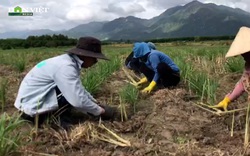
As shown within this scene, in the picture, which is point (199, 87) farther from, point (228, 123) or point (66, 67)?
point (66, 67)

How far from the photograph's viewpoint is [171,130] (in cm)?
332

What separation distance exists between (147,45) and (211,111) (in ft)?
6.17

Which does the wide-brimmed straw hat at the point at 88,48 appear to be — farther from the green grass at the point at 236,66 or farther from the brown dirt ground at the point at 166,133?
the green grass at the point at 236,66

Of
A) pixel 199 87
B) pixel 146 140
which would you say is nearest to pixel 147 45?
pixel 199 87

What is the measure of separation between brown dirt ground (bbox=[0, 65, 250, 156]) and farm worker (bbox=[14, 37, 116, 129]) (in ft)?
0.81

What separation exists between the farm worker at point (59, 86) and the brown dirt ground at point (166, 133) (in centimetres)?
25

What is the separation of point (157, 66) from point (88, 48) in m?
1.97

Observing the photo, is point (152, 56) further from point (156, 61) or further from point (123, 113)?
point (123, 113)

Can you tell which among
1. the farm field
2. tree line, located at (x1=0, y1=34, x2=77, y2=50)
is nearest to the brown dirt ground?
the farm field

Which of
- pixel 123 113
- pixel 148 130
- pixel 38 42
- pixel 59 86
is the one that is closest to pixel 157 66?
pixel 123 113

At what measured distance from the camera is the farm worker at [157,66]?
512 cm

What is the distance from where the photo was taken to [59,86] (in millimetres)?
3170

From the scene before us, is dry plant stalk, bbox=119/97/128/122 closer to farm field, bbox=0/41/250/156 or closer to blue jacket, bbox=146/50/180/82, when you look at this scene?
farm field, bbox=0/41/250/156

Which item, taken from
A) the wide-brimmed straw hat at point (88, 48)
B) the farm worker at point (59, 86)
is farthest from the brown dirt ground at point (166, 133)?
the wide-brimmed straw hat at point (88, 48)
